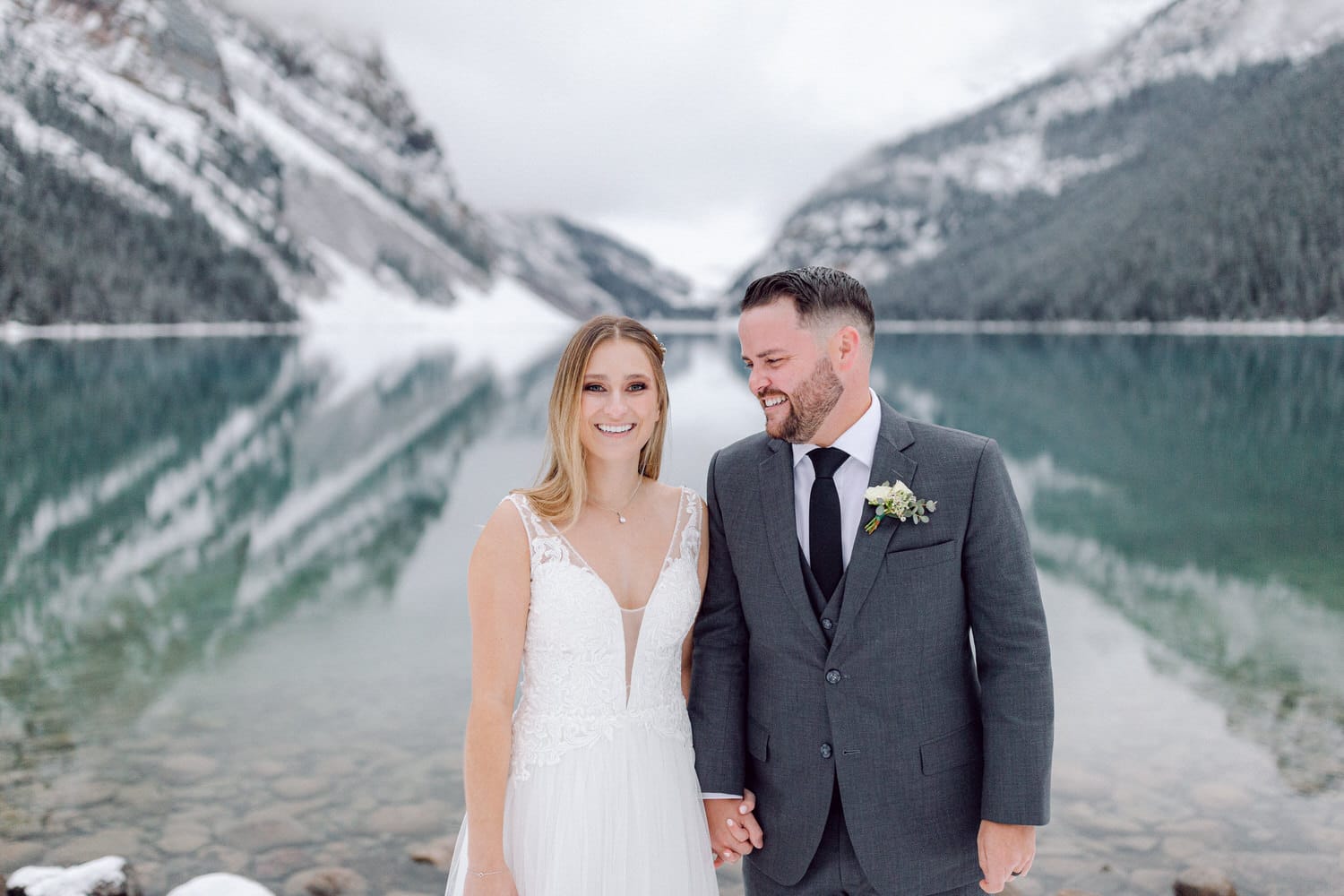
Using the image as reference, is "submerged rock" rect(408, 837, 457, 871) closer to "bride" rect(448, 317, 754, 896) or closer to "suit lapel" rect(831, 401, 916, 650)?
"bride" rect(448, 317, 754, 896)

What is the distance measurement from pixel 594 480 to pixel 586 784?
3.02 feet

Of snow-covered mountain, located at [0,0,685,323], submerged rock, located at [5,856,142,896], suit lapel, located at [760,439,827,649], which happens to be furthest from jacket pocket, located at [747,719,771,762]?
snow-covered mountain, located at [0,0,685,323]

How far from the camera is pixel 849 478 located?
293 centimetres

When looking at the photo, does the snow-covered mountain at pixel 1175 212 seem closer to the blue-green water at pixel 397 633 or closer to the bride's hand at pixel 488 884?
the blue-green water at pixel 397 633

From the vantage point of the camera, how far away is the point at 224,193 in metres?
121

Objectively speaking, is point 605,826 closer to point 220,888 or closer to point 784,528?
point 784,528

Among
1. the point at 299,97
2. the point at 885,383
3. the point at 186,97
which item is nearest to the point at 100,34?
the point at 186,97

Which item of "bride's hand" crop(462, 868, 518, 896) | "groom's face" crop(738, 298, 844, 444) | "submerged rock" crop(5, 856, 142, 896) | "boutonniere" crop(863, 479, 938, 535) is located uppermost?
"groom's face" crop(738, 298, 844, 444)

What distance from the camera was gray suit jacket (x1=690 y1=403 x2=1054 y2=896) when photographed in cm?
274

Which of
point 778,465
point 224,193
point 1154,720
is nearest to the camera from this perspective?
point 778,465

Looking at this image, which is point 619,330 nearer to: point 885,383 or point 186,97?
point 885,383

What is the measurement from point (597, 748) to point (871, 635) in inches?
36.3

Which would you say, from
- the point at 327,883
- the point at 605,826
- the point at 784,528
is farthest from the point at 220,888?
the point at 784,528

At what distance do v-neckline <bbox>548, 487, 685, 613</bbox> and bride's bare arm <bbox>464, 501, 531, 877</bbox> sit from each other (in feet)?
0.51
